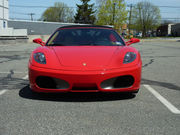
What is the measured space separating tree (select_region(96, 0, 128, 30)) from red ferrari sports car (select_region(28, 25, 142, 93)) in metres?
53.1

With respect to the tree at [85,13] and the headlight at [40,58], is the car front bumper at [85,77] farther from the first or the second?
the tree at [85,13]

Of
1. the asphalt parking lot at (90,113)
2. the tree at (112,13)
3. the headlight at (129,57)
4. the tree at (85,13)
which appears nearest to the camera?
the asphalt parking lot at (90,113)

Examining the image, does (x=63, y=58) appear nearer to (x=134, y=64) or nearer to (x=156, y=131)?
(x=134, y=64)

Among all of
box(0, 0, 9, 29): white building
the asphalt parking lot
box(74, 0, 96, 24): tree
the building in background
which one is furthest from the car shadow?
the building in background

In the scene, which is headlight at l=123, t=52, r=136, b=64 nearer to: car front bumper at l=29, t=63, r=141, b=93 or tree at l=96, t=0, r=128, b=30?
car front bumper at l=29, t=63, r=141, b=93

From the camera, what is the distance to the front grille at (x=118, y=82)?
11.1 ft

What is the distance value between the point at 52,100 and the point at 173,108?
1.73 m

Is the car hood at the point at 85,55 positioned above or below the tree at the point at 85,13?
below

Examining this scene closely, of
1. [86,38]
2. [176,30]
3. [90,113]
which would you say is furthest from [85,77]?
[176,30]

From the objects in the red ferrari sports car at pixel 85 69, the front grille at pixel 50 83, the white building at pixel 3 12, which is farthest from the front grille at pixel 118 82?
the white building at pixel 3 12

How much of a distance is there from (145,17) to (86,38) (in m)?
73.1

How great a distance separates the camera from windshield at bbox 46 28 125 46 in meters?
4.44

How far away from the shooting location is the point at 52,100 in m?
3.64

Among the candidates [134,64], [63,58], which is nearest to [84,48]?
[63,58]
